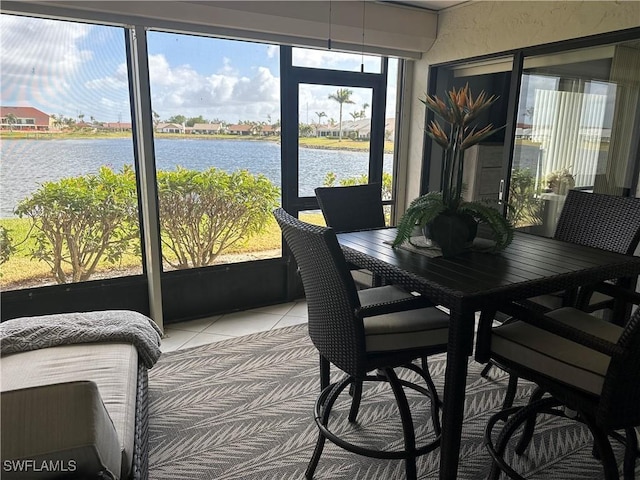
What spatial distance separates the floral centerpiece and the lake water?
1.94m

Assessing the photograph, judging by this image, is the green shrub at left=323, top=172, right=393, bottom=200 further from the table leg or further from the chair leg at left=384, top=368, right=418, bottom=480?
the table leg

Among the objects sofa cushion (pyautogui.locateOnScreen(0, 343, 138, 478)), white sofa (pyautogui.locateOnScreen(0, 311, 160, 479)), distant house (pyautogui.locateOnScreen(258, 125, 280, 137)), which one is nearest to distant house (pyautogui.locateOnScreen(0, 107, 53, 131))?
distant house (pyautogui.locateOnScreen(258, 125, 280, 137))

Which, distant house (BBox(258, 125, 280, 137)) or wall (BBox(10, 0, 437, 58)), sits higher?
wall (BBox(10, 0, 437, 58))

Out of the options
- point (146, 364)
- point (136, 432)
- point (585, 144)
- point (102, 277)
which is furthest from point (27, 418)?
point (585, 144)

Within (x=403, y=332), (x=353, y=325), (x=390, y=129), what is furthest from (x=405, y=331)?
(x=390, y=129)

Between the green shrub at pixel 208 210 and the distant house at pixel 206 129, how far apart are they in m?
0.30

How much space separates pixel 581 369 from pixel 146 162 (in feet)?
9.20

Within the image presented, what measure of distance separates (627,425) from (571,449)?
2.56ft

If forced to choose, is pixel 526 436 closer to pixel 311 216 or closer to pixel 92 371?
pixel 92 371

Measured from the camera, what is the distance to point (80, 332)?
6.60 ft

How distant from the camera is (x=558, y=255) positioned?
6.73 feet

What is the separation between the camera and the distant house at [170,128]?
127 inches

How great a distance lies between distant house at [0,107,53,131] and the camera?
273 cm

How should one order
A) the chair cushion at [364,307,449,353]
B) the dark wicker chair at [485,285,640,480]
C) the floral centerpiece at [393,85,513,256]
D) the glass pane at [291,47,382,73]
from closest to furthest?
the dark wicker chair at [485,285,640,480]
the chair cushion at [364,307,449,353]
the floral centerpiece at [393,85,513,256]
the glass pane at [291,47,382,73]
